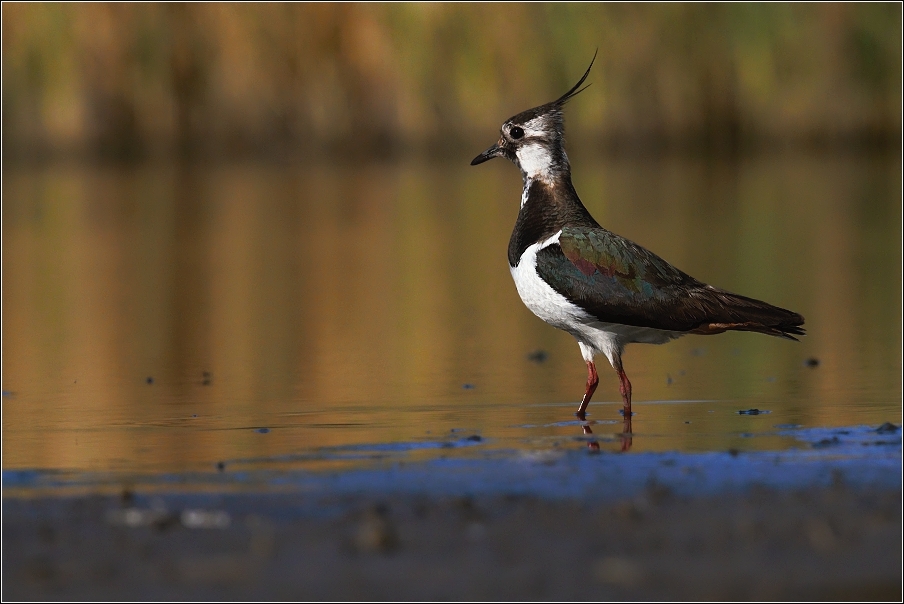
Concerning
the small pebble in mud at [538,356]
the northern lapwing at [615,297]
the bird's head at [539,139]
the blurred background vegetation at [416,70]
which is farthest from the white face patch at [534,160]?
the blurred background vegetation at [416,70]

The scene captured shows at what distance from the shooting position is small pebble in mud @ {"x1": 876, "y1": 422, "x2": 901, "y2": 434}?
7.09 metres

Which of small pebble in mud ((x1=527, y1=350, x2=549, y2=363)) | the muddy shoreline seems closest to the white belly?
the muddy shoreline

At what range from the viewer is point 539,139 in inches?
345

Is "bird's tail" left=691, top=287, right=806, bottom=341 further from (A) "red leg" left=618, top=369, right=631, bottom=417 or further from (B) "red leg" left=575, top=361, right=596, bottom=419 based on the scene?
(B) "red leg" left=575, top=361, right=596, bottom=419

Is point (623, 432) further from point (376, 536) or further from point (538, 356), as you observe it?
point (538, 356)

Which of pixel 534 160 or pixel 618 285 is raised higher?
pixel 534 160

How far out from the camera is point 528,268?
8.09 meters

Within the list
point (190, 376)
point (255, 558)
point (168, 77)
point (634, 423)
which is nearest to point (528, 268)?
point (634, 423)

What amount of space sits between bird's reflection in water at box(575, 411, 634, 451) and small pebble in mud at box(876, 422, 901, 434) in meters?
1.12

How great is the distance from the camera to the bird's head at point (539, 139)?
342 inches

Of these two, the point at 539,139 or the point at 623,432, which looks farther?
the point at 539,139

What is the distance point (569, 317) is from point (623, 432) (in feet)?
2.51

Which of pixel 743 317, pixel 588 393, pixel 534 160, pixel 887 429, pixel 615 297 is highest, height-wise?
pixel 534 160

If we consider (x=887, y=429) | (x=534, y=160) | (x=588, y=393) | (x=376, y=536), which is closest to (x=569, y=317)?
(x=588, y=393)
